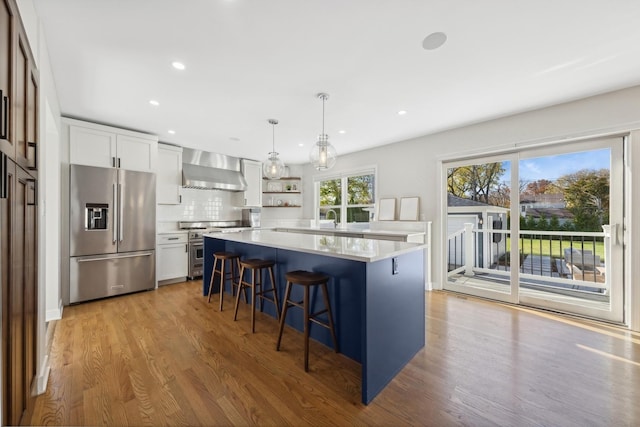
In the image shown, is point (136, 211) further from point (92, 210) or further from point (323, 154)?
point (323, 154)

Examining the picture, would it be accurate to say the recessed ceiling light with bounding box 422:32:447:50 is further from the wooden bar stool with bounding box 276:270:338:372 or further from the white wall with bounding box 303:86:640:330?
the white wall with bounding box 303:86:640:330

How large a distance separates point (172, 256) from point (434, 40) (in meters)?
4.74

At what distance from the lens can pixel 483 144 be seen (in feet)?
12.6

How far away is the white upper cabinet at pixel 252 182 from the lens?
609 cm

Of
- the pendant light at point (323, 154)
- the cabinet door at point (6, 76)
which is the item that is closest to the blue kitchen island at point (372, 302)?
the pendant light at point (323, 154)

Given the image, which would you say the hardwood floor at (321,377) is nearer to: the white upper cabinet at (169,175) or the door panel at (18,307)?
the door panel at (18,307)

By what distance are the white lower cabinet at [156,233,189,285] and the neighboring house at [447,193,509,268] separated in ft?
14.8

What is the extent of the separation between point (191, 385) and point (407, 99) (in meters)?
3.37

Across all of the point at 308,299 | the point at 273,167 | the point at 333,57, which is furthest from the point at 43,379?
the point at 333,57

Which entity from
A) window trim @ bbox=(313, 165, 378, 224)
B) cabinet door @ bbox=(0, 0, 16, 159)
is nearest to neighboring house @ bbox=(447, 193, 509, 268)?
window trim @ bbox=(313, 165, 378, 224)

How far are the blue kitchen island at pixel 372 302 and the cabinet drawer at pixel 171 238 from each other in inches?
111

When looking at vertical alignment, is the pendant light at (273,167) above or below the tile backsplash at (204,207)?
above

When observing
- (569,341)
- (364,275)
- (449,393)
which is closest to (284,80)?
(364,275)

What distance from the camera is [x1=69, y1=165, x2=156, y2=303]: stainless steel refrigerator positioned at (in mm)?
3607
